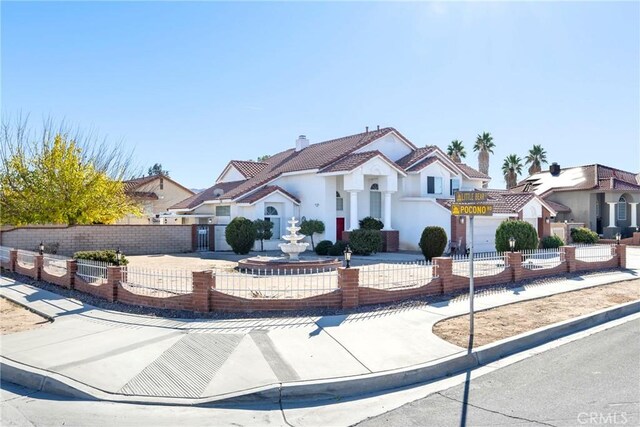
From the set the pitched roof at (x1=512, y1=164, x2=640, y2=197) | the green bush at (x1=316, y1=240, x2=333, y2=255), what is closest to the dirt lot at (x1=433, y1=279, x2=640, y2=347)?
the green bush at (x1=316, y1=240, x2=333, y2=255)

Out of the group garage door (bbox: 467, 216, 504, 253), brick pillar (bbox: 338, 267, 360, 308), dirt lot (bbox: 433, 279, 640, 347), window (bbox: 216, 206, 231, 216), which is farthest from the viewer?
window (bbox: 216, 206, 231, 216)

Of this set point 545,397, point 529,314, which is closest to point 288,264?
point 529,314

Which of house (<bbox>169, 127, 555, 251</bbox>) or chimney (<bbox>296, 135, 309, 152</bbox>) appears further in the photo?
chimney (<bbox>296, 135, 309, 152</bbox>)

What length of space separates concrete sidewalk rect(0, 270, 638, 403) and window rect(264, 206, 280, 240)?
1717cm

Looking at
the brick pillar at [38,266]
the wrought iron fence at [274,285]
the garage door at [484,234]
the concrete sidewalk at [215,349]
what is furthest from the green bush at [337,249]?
the concrete sidewalk at [215,349]

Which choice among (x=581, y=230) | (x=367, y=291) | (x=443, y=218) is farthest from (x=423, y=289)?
(x=581, y=230)

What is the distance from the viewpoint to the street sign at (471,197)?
27.0 feet

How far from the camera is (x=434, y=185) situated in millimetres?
29641

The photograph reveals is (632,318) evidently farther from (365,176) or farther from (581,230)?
(581,230)

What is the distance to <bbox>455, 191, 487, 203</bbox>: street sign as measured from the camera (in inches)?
324

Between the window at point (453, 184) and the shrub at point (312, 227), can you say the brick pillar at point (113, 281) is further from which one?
the window at point (453, 184)

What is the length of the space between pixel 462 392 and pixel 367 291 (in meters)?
4.52

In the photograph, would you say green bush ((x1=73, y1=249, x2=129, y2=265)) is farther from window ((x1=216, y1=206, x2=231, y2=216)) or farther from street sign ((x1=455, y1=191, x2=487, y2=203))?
window ((x1=216, y1=206, x2=231, y2=216))

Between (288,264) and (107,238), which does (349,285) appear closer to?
(288,264)
